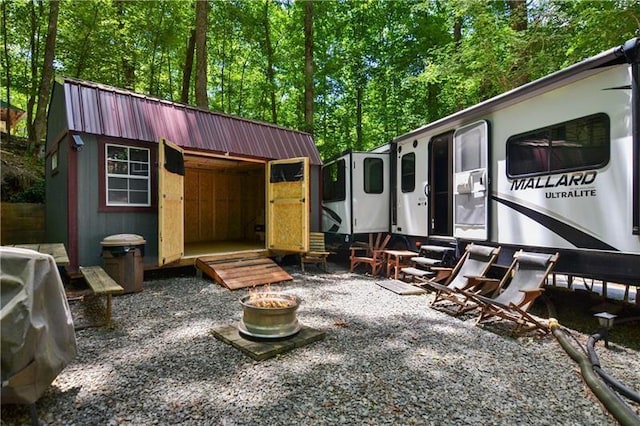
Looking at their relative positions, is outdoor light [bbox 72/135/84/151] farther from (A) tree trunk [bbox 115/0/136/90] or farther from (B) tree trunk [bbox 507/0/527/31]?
(B) tree trunk [bbox 507/0/527/31]

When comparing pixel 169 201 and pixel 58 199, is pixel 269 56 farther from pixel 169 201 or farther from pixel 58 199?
pixel 169 201

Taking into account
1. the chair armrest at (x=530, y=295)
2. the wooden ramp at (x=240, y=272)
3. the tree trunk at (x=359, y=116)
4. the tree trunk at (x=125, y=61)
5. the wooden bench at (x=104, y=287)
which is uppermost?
the tree trunk at (x=125, y=61)

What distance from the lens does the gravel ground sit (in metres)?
2.25

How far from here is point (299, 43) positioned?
14.6m

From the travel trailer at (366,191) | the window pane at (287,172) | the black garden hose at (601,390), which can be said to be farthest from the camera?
the travel trailer at (366,191)

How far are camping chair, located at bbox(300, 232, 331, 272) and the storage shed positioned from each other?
0.47 m

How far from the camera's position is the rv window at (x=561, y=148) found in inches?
146

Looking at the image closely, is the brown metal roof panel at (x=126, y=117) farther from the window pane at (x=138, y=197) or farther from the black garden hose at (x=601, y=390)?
the black garden hose at (x=601, y=390)

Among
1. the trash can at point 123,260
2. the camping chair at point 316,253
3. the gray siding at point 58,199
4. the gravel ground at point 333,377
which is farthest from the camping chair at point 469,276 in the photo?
the gray siding at point 58,199

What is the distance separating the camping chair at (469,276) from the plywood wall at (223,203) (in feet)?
21.6

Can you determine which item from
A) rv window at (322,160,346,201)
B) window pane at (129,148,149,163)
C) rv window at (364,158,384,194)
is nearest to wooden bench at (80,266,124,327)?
window pane at (129,148,149,163)

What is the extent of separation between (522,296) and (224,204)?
8.79m

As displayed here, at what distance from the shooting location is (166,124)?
6711mm

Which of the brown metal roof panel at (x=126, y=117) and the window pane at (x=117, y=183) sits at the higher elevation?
the brown metal roof panel at (x=126, y=117)
